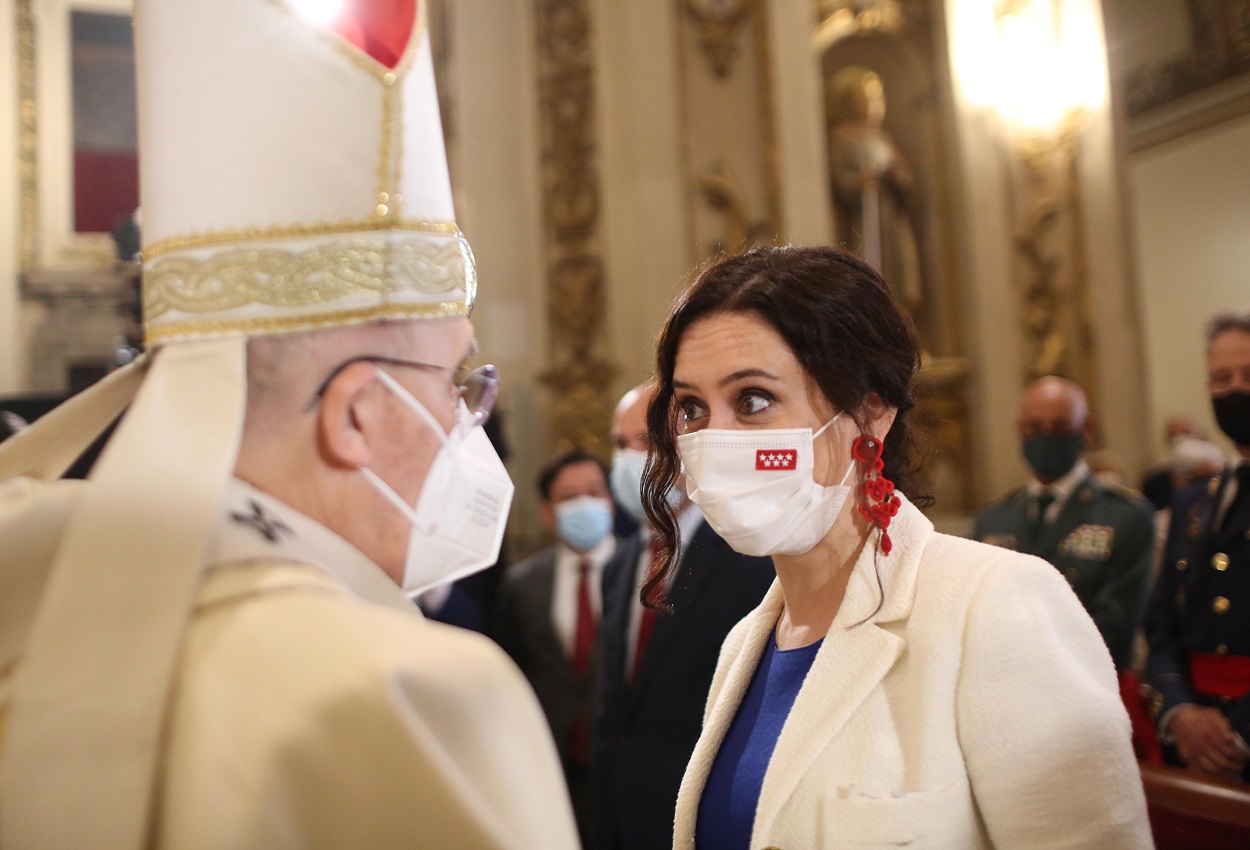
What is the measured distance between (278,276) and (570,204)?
5.22 meters

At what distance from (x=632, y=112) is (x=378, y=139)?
5.23 meters

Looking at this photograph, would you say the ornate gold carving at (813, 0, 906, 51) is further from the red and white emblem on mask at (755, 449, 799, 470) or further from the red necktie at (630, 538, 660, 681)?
the red and white emblem on mask at (755, 449, 799, 470)

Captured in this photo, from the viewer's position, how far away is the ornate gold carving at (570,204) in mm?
5988

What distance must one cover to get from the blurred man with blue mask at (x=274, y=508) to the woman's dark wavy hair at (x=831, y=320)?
605mm

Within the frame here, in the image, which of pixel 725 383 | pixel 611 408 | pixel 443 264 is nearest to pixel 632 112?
pixel 611 408

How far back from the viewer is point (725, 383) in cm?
167

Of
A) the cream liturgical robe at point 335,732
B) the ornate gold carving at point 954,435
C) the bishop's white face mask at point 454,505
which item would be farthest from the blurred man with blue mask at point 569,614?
the ornate gold carving at point 954,435

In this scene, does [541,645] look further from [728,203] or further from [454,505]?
[728,203]

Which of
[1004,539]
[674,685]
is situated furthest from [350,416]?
[1004,539]

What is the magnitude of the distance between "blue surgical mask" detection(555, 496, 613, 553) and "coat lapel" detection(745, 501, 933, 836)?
246 centimetres

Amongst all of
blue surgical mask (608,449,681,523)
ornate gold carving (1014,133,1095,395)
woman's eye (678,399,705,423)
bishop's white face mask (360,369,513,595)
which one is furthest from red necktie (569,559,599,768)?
ornate gold carving (1014,133,1095,395)

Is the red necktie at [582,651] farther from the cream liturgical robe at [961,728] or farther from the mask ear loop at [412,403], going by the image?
the mask ear loop at [412,403]

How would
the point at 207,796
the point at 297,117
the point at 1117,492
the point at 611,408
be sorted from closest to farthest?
the point at 207,796
the point at 297,117
the point at 1117,492
the point at 611,408

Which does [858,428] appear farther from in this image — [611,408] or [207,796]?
[611,408]
